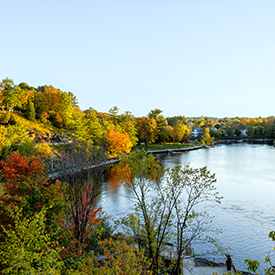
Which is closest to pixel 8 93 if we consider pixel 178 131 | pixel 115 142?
pixel 115 142

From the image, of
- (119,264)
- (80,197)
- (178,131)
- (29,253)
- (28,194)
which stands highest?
(178,131)

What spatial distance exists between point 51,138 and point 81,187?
145 ft

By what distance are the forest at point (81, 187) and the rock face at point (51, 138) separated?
0.24 metres

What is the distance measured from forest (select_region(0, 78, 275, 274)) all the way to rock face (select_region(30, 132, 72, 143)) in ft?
0.79

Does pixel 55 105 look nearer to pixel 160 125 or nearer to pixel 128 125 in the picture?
pixel 128 125

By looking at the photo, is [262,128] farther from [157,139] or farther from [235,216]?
[235,216]

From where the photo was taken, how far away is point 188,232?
23141mm

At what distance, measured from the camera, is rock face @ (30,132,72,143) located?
54094 mm

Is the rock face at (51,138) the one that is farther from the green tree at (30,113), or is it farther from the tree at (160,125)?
the tree at (160,125)

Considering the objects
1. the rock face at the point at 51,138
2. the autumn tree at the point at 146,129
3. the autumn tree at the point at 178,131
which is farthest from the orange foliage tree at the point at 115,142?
the autumn tree at the point at 178,131

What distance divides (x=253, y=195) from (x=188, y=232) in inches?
620

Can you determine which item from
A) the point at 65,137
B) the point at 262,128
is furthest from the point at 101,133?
the point at 262,128

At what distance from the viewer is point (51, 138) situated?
5903 centimetres

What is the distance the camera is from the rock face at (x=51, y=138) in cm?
5409
